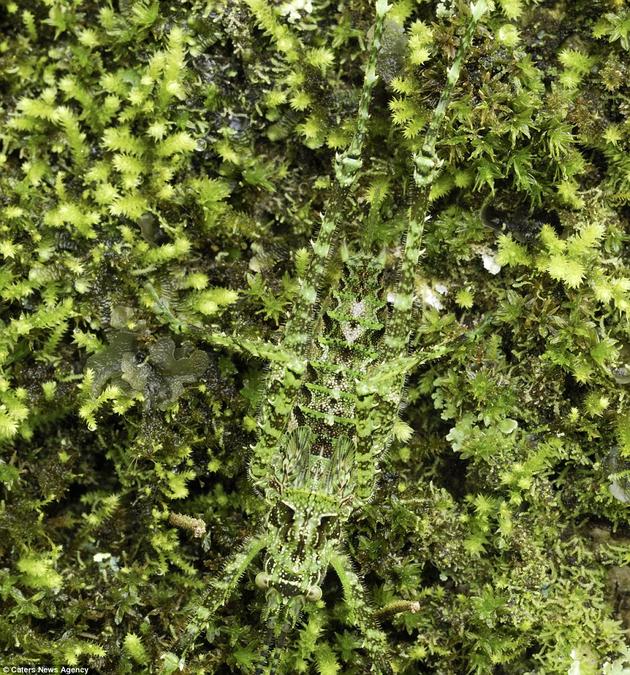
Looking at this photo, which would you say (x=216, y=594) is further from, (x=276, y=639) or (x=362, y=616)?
(x=362, y=616)

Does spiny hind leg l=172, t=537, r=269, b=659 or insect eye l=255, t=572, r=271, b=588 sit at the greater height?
insect eye l=255, t=572, r=271, b=588

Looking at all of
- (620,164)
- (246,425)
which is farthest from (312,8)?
(246,425)

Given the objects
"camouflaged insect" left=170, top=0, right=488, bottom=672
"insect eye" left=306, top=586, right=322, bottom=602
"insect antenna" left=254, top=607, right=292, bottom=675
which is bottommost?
"insect antenna" left=254, top=607, right=292, bottom=675

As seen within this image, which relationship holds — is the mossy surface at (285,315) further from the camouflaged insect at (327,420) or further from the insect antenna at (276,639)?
the camouflaged insect at (327,420)

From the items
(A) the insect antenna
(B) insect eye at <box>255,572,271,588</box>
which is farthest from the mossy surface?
(B) insect eye at <box>255,572,271,588</box>

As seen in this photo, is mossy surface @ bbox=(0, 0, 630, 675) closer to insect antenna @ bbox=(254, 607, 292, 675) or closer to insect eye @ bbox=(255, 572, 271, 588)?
insect antenna @ bbox=(254, 607, 292, 675)

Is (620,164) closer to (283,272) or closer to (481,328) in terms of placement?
(481,328)

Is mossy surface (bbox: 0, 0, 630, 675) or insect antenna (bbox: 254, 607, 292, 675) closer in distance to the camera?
insect antenna (bbox: 254, 607, 292, 675)

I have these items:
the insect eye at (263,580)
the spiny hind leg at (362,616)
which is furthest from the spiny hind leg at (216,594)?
the spiny hind leg at (362,616)
